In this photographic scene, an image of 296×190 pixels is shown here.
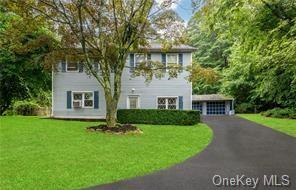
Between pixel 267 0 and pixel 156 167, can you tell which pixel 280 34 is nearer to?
pixel 267 0

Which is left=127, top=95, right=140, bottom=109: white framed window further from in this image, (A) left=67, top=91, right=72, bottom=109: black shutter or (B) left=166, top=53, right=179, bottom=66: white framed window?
(A) left=67, top=91, right=72, bottom=109: black shutter

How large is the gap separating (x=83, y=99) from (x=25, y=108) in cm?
759

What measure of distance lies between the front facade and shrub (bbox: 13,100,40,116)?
230 inches

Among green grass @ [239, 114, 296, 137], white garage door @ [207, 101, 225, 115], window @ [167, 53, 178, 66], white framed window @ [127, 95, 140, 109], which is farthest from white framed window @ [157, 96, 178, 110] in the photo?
white garage door @ [207, 101, 225, 115]

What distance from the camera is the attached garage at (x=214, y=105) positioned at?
37.2 m

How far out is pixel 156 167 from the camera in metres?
8.39

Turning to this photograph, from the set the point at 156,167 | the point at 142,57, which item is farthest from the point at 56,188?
the point at 142,57

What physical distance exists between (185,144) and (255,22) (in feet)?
20.0

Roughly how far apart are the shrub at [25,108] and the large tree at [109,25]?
12.5 m

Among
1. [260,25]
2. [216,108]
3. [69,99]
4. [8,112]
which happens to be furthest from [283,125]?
[8,112]

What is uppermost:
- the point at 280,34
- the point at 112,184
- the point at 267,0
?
the point at 267,0

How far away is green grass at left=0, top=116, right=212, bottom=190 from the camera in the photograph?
7145mm

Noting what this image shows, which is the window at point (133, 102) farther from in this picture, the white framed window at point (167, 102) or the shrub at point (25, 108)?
the shrub at point (25, 108)

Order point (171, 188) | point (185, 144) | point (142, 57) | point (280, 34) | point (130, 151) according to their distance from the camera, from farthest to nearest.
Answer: point (142, 57) → point (280, 34) → point (185, 144) → point (130, 151) → point (171, 188)
